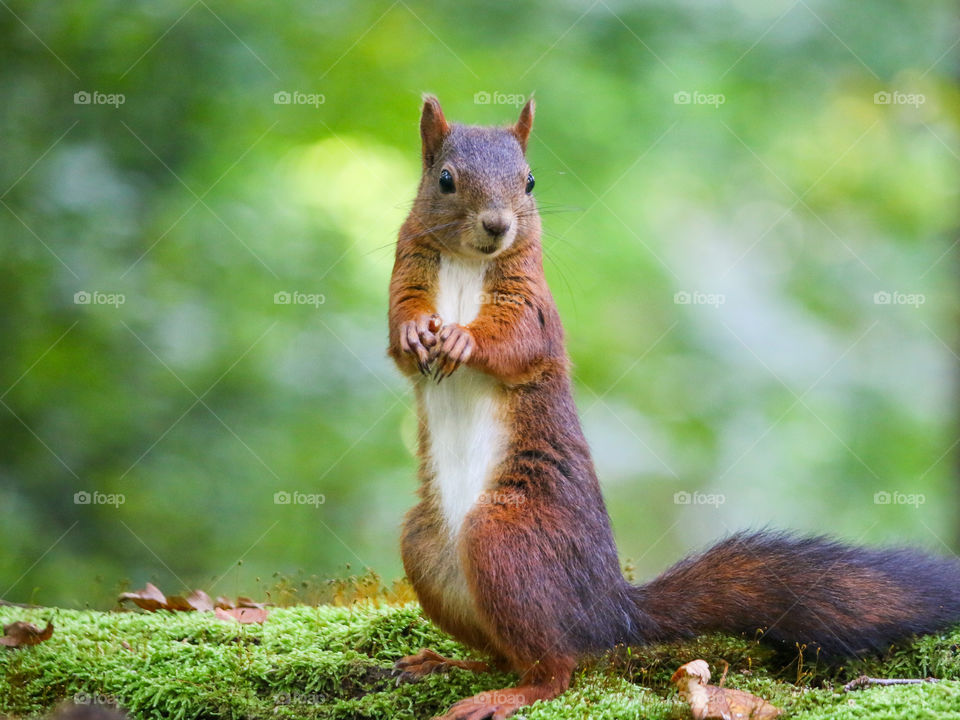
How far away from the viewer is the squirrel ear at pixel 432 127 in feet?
13.2

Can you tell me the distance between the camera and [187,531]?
Answer: 630 cm

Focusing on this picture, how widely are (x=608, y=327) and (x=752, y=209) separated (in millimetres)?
1450

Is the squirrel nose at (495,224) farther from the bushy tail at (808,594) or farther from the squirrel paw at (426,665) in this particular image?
the squirrel paw at (426,665)

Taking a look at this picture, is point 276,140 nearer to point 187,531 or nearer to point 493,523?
point 187,531

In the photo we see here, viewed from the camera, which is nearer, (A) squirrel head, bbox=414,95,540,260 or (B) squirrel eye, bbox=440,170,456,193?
(A) squirrel head, bbox=414,95,540,260

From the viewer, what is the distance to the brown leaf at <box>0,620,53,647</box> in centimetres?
376
